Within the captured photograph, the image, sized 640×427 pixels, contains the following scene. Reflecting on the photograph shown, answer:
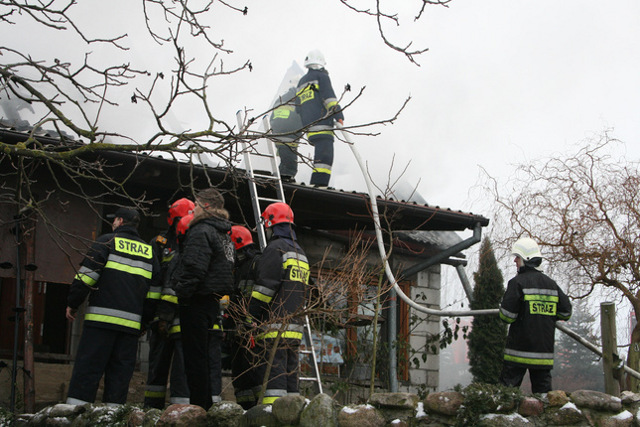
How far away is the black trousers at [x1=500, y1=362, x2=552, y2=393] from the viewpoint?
5.70 metres

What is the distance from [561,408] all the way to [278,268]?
2.25 meters

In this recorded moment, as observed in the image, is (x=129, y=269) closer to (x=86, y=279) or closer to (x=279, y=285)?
(x=86, y=279)

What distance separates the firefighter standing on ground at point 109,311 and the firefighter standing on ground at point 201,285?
0.36 meters

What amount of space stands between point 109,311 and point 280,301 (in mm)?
1216

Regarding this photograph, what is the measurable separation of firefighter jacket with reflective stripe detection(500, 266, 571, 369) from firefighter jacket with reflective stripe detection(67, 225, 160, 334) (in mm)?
2728

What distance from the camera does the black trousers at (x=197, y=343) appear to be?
510 cm

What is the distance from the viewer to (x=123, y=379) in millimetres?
5258

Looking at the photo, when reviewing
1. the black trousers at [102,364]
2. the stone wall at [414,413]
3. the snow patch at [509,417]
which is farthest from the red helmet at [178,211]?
the snow patch at [509,417]

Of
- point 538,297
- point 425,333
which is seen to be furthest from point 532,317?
point 425,333

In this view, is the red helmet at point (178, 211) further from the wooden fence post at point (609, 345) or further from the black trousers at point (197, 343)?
the wooden fence post at point (609, 345)

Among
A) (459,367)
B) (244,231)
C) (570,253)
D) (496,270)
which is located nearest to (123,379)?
(244,231)

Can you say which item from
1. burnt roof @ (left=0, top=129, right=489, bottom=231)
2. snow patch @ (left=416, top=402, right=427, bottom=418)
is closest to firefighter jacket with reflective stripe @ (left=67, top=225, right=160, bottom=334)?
burnt roof @ (left=0, top=129, right=489, bottom=231)

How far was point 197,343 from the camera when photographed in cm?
512

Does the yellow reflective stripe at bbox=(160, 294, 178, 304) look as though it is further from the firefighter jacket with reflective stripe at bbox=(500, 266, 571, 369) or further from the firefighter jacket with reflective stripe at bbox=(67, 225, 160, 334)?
the firefighter jacket with reflective stripe at bbox=(500, 266, 571, 369)
